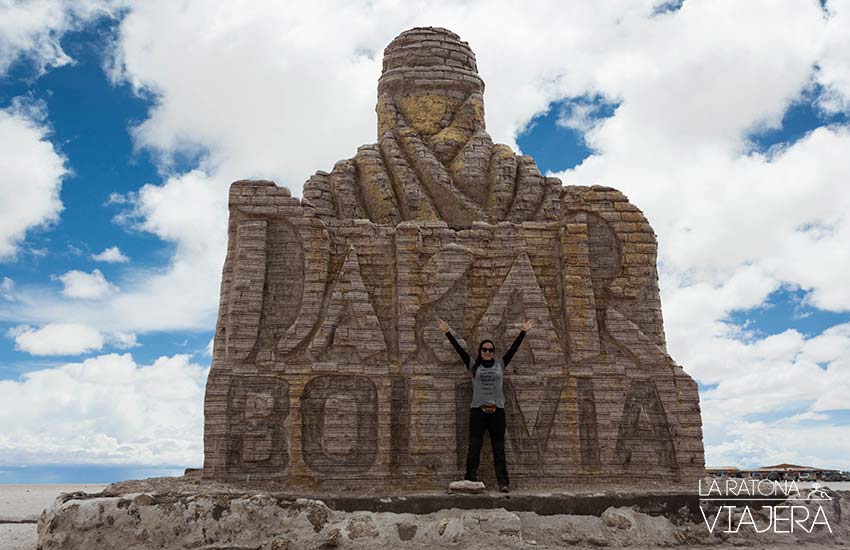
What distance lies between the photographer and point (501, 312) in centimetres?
Answer: 911

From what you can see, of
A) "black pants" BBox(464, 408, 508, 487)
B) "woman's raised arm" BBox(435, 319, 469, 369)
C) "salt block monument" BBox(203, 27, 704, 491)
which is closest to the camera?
"black pants" BBox(464, 408, 508, 487)

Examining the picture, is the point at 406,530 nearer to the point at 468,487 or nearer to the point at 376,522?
the point at 376,522

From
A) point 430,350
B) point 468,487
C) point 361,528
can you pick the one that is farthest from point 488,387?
point 361,528

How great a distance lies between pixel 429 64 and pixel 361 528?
8.13 meters

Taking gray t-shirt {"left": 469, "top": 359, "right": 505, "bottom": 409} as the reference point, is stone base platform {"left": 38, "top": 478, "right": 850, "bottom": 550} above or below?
below

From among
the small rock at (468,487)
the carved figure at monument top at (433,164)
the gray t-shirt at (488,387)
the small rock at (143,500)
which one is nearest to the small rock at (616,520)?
the small rock at (468,487)

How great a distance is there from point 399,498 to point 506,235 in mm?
3968

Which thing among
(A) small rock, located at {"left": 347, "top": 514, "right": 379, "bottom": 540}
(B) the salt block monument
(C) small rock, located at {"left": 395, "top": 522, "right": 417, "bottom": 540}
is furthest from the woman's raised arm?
(A) small rock, located at {"left": 347, "top": 514, "right": 379, "bottom": 540}

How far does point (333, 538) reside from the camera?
682 cm

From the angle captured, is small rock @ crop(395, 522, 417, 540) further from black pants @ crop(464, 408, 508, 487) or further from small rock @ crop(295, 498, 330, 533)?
black pants @ crop(464, 408, 508, 487)

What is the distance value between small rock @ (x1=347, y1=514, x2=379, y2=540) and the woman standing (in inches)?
57.1

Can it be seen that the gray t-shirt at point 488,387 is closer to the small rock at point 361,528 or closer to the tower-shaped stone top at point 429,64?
the small rock at point 361,528

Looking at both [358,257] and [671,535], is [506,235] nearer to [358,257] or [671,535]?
[358,257]

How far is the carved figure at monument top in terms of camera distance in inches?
418
